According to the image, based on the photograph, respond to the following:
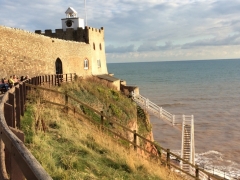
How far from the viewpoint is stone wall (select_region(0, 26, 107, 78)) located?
20.1m

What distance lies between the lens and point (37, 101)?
12570 mm

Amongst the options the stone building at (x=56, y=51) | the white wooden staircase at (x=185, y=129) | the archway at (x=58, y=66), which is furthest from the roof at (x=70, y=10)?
the white wooden staircase at (x=185, y=129)

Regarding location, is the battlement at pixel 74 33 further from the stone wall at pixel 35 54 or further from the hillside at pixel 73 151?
the hillside at pixel 73 151

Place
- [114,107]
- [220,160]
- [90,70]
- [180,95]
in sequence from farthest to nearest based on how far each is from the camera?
[180,95] < [90,70] < [220,160] < [114,107]

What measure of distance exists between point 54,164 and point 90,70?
94.8 ft

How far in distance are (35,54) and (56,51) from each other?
3687mm

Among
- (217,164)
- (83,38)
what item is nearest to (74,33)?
(83,38)

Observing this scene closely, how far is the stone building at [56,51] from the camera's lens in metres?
20.5

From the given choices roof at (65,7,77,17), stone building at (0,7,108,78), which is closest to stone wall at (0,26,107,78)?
stone building at (0,7,108,78)

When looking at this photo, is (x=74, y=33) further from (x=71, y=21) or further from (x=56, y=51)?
(x=56, y=51)

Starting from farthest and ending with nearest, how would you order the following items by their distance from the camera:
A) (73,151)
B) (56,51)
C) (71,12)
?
(71,12)
(56,51)
(73,151)

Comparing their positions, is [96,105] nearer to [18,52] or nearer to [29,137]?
[18,52]

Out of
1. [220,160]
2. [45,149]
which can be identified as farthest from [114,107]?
[45,149]

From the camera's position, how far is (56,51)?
27.7 m
